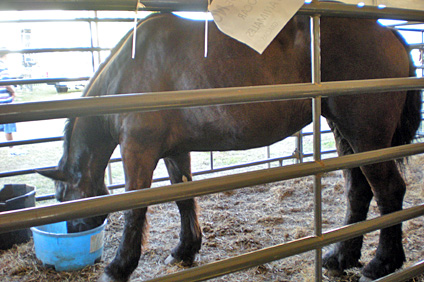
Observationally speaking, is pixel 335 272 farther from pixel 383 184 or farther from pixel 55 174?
pixel 55 174

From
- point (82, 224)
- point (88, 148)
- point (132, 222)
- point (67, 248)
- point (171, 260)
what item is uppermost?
point (88, 148)

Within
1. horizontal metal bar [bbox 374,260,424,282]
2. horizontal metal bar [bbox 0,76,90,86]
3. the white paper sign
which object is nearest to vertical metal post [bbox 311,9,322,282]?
the white paper sign

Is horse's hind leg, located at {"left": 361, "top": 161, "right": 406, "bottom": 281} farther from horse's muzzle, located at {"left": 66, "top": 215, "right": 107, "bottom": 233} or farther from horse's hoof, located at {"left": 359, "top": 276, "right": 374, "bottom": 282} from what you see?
horse's muzzle, located at {"left": 66, "top": 215, "right": 107, "bottom": 233}

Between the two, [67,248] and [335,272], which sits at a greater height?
[67,248]

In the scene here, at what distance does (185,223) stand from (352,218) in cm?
114

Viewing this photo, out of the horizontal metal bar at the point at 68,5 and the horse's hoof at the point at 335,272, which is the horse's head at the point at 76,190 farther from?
the horizontal metal bar at the point at 68,5

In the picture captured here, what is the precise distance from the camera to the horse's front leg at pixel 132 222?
1976mm

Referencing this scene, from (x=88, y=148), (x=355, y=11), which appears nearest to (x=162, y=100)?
(x=355, y=11)

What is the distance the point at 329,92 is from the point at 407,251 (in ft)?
6.32

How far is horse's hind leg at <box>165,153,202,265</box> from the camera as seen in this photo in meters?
2.46

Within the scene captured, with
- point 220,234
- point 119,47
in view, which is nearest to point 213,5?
point 119,47

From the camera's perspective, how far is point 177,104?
0.82 metres

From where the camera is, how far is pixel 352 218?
7.22 ft

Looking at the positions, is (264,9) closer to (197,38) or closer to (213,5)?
(213,5)
